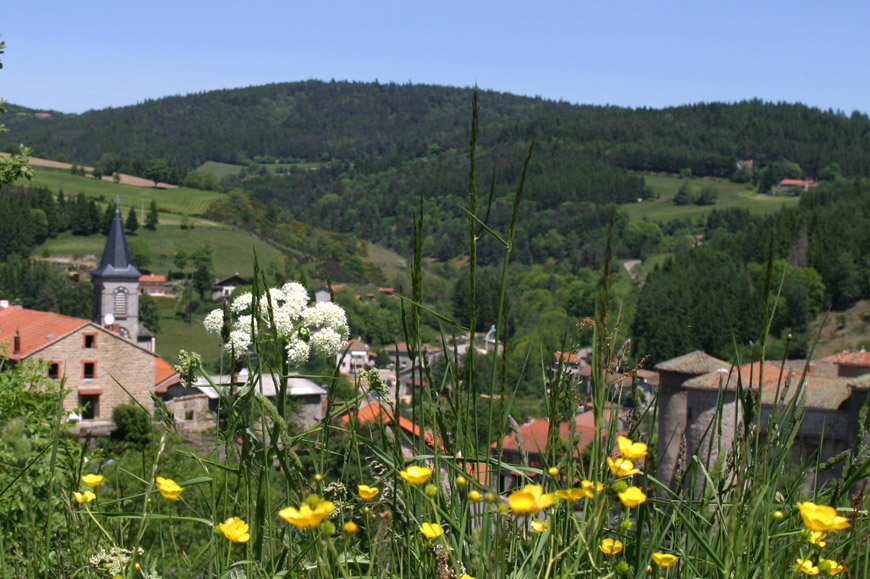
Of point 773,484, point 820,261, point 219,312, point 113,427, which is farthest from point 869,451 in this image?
point 820,261

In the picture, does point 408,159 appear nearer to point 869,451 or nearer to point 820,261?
point 820,261

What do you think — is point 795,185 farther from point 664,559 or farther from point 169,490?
point 169,490

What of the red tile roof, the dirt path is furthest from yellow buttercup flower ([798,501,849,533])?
the dirt path

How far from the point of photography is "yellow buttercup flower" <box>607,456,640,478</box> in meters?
1.03

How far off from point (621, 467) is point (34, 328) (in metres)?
30.7

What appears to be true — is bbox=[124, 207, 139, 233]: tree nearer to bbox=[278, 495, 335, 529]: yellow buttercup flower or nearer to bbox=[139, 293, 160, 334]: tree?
bbox=[139, 293, 160, 334]: tree

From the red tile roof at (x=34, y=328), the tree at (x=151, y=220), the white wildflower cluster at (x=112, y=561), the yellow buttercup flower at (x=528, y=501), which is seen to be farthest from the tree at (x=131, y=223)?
the yellow buttercup flower at (x=528, y=501)

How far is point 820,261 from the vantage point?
219 ft

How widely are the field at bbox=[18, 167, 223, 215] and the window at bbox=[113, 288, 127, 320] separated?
170 feet

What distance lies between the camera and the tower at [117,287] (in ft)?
152

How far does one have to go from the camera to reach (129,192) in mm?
107375

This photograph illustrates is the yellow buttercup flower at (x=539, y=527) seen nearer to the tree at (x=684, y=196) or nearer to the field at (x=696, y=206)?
the field at (x=696, y=206)

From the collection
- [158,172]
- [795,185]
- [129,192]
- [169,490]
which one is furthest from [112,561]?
[795,185]

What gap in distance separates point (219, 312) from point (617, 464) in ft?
4.81
